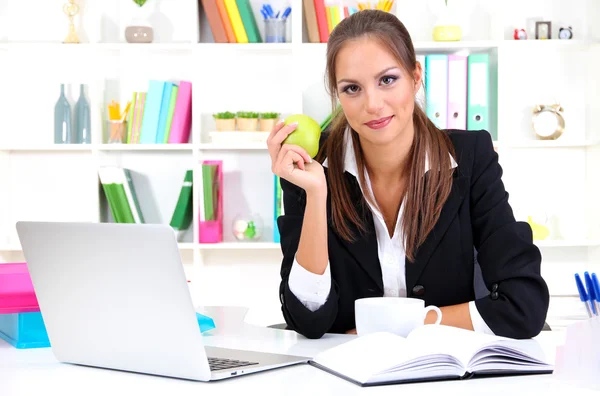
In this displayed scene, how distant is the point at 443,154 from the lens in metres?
1.79

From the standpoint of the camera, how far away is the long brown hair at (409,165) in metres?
1.75

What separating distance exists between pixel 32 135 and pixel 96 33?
57 centimetres

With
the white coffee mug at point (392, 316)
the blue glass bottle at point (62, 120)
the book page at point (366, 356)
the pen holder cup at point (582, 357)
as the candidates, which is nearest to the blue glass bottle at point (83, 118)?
the blue glass bottle at point (62, 120)

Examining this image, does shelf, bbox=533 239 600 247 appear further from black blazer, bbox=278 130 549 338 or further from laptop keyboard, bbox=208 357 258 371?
laptop keyboard, bbox=208 357 258 371

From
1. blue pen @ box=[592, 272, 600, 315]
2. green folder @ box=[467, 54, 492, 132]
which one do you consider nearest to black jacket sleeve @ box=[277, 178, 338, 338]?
blue pen @ box=[592, 272, 600, 315]

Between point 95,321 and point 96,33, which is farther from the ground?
point 96,33

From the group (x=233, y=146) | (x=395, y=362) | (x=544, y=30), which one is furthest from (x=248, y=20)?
(x=395, y=362)

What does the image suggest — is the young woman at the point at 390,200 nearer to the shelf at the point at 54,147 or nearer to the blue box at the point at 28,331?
the blue box at the point at 28,331

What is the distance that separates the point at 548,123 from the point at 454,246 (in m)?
1.85

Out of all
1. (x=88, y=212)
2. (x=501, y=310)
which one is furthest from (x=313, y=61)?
(x=501, y=310)

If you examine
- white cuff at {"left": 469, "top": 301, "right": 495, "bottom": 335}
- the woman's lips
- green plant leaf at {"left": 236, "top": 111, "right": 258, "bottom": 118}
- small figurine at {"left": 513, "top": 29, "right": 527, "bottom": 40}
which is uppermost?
small figurine at {"left": 513, "top": 29, "right": 527, "bottom": 40}

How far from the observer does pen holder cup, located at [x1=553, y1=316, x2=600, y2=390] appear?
1.01 meters

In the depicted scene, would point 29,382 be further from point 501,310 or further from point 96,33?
point 96,33

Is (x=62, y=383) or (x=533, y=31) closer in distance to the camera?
(x=62, y=383)
